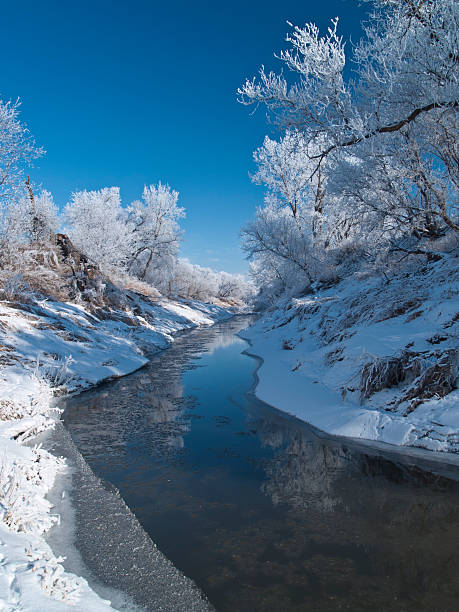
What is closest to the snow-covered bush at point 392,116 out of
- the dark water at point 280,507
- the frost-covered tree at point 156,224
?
the dark water at point 280,507

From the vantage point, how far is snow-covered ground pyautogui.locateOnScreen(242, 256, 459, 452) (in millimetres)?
6402

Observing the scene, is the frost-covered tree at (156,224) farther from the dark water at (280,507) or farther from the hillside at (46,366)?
the dark water at (280,507)

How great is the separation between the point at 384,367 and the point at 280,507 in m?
3.93

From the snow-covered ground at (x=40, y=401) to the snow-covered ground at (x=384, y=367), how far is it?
5.15m

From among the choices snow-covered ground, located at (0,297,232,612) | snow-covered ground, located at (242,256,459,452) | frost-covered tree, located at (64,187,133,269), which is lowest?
snow-covered ground, located at (0,297,232,612)

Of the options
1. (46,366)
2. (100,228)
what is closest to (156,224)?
(100,228)

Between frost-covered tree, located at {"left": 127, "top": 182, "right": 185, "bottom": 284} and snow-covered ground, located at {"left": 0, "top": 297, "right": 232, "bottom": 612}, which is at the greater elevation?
frost-covered tree, located at {"left": 127, "top": 182, "right": 185, "bottom": 284}

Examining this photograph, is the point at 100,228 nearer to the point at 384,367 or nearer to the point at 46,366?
the point at 46,366

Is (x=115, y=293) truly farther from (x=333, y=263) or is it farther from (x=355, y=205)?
(x=355, y=205)

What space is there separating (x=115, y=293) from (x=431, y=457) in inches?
836

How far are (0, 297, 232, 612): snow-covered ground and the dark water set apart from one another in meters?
0.99

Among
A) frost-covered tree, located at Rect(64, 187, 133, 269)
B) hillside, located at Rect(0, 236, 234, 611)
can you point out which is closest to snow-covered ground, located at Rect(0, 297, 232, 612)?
hillside, located at Rect(0, 236, 234, 611)

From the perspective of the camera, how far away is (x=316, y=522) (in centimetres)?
429

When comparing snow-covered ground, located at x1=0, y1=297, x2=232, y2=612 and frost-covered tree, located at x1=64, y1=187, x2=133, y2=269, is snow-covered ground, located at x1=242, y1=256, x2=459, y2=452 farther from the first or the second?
frost-covered tree, located at x1=64, y1=187, x2=133, y2=269
